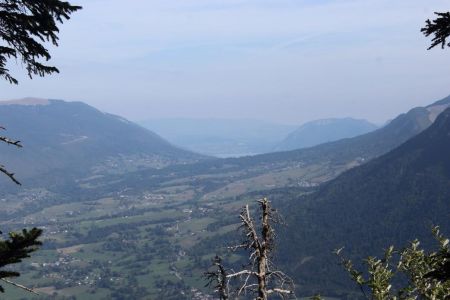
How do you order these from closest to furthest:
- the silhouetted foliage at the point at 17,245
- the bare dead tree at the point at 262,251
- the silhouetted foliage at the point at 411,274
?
the silhouetted foliage at the point at 17,245 < the bare dead tree at the point at 262,251 < the silhouetted foliage at the point at 411,274

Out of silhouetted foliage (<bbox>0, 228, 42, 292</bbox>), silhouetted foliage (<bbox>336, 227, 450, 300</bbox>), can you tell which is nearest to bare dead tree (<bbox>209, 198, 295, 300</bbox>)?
silhouetted foliage (<bbox>336, 227, 450, 300</bbox>)

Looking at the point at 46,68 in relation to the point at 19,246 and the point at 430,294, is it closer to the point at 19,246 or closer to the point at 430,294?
the point at 19,246

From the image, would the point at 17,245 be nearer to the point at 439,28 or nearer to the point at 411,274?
the point at 439,28

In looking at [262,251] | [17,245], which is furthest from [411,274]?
[17,245]

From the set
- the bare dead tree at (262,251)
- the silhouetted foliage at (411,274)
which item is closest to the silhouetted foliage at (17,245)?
the bare dead tree at (262,251)

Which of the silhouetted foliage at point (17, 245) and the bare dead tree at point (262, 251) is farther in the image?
the bare dead tree at point (262, 251)

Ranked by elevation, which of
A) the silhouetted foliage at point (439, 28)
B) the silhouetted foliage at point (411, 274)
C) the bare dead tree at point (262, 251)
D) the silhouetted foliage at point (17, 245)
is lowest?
the silhouetted foliage at point (411, 274)

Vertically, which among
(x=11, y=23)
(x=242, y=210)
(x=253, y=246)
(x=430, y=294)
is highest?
(x=11, y=23)

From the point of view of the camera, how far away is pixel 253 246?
16.9 meters

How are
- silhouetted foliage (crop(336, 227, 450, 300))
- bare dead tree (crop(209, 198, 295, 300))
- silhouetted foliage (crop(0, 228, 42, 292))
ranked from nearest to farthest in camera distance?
1. silhouetted foliage (crop(0, 228, 42, 292))
2. bare dead tree (crop(209, 198, 295, 300))
3. silhouetted foliage (crop(336, 227, 450, 300))

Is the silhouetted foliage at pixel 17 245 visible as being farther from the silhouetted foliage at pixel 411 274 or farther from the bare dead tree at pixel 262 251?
the silhouetted foliage at pixel 411 274

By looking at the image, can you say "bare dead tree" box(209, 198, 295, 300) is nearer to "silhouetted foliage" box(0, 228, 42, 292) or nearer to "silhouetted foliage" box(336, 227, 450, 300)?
"silhouetted foliage" box(336, 227, 450, 300)

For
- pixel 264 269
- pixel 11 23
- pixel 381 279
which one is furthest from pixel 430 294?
pixel 11 23

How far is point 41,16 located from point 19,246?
7927mm
